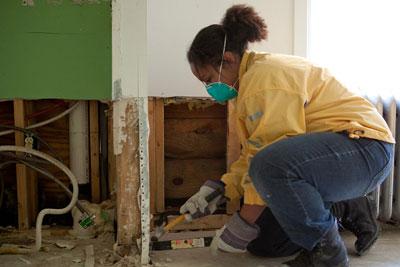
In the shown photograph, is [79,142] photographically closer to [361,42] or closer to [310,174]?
[310,174]

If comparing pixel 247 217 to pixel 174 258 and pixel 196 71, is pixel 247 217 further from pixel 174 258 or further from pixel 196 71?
pixel 196 71

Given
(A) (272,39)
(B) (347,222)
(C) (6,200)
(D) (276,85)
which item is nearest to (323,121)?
(D) (276,85)

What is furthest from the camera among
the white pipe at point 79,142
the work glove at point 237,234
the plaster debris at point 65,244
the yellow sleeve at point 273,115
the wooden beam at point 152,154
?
the white pipe at point 79,142

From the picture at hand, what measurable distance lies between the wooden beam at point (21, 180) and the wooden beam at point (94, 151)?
27 centimetres

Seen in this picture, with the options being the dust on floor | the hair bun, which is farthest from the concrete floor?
the hair bun

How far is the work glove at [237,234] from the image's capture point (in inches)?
47.7

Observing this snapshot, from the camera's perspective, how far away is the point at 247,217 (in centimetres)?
122

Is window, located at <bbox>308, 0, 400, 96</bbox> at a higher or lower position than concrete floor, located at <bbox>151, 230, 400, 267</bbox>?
higher

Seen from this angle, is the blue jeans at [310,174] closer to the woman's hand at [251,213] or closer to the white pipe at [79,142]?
the woman's hand at [251,213]

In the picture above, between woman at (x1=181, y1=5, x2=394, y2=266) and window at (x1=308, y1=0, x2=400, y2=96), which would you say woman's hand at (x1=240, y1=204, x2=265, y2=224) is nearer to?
woman at (x1=181, y1=5, x2=394, y2=266)

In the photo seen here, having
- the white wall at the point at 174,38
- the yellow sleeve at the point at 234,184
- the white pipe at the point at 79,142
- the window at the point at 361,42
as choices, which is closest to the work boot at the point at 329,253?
the yellow sleeve at the point at 234,184

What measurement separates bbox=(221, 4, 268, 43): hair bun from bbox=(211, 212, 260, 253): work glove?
21.5 inches

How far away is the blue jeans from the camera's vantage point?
1.11m

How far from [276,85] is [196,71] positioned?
29 cm
